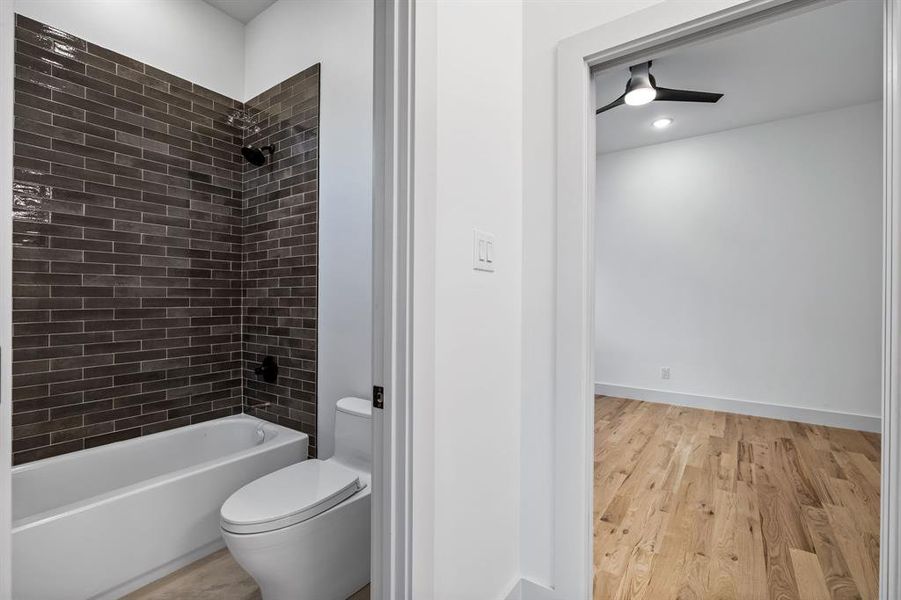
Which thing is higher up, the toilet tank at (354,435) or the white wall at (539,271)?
the white wall at (539,271)

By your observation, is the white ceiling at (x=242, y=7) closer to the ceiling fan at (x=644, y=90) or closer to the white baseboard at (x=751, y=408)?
the ceiling fan at (x=644, y=90)

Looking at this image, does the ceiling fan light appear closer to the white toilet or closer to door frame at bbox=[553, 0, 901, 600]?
door frame at bbox=[553, 0, 901, 600]

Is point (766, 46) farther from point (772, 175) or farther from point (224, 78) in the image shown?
point (224, 78)

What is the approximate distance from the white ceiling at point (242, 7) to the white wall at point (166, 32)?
0.04m

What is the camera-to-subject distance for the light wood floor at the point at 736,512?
1620 millimetres

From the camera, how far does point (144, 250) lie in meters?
2.29

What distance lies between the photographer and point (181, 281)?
244 centimetres

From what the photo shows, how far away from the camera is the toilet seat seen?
137 centimetres

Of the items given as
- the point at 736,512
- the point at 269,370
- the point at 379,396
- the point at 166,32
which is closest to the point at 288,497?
the point at 379,396

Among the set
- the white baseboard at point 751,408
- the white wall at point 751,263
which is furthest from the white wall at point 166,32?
the white baseboard at point 751,408

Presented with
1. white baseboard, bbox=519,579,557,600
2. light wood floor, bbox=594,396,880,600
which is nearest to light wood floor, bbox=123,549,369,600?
white baseboard, bbox=519,579,557,600

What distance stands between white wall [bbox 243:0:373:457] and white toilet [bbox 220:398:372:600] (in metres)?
0.43

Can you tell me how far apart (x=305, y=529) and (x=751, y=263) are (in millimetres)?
4210

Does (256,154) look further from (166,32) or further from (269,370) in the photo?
(269,370)
